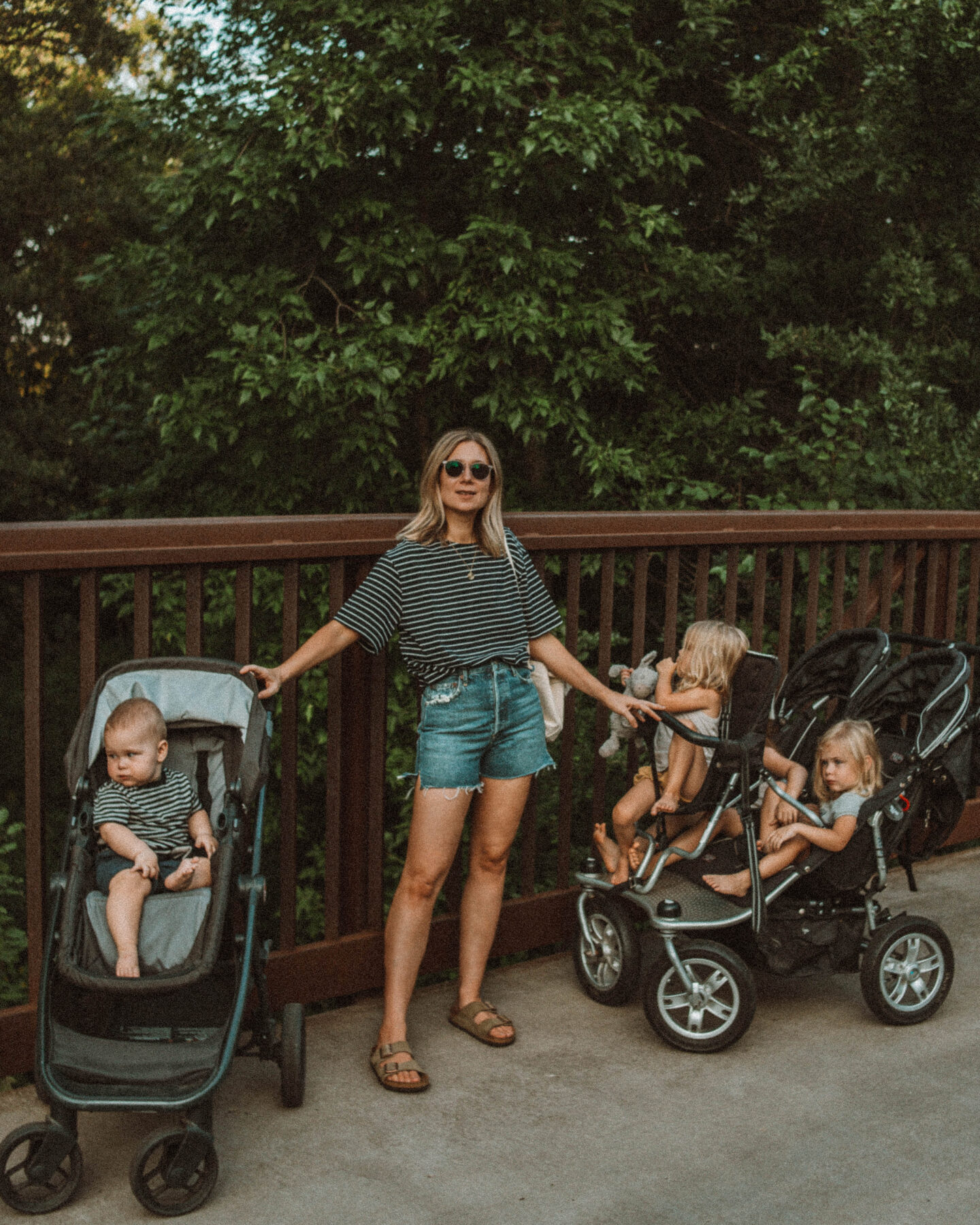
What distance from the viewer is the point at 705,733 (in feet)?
12.0

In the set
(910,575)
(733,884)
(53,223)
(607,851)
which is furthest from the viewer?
(53,223)

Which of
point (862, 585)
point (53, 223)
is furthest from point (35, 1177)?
Answer: point (53, 223)

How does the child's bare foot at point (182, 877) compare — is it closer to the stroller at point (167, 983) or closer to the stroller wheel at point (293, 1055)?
the stroller at point (167, 983)

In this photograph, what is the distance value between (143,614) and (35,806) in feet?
1.83

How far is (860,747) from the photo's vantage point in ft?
11.6

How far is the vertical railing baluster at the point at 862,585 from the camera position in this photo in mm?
4816

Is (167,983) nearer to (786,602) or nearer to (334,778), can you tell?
(334,778)

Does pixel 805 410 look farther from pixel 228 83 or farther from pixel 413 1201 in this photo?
pixel 413 1201

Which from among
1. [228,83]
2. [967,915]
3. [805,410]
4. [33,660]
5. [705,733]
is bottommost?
[967,915]

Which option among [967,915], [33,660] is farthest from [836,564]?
[33,660]

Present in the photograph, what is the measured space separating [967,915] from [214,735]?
2.94 metres

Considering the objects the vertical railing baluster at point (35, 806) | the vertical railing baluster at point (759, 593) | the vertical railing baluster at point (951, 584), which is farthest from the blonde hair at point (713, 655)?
the vertical railing baluster at point (951, 584)

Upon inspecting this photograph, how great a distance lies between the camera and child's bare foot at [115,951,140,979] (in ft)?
8.88

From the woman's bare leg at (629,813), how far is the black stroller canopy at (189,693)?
4.01ft
